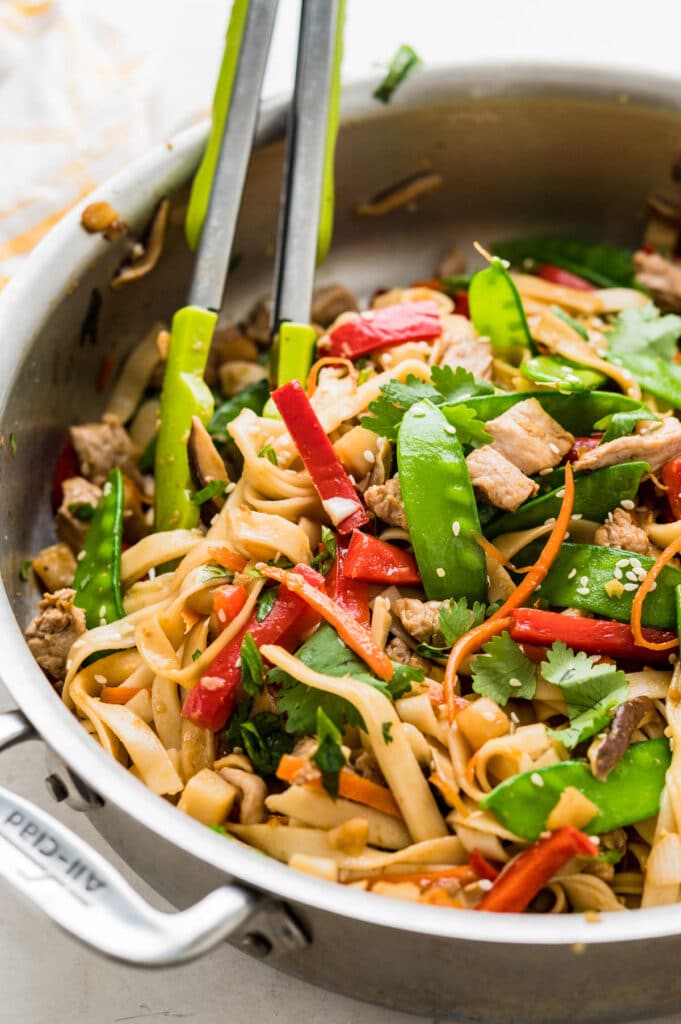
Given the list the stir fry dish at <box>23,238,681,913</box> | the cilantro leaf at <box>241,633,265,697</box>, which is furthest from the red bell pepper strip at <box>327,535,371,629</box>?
the cilantro leaf at <box>241,633,265,697</box>

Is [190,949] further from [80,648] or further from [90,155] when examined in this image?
[90,155]

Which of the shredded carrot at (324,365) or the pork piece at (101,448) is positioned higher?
the shredded carrot at (324,365)

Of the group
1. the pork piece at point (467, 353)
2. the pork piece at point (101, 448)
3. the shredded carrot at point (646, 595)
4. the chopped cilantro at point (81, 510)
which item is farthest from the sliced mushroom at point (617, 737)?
the pork piece at point (101, 448)

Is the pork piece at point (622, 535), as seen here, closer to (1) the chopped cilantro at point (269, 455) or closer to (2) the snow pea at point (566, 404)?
(2) the snow pea at point (566, 404)

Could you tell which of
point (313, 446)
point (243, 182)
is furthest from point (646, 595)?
point (243, 182)

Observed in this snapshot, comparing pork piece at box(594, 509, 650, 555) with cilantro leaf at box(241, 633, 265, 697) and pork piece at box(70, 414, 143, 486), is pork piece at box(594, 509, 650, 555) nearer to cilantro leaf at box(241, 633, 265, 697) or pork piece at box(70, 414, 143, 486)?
cilantro leaf at box(241, 633, 265, 697)

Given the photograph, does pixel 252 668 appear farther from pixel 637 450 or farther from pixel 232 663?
pixel 637 450
